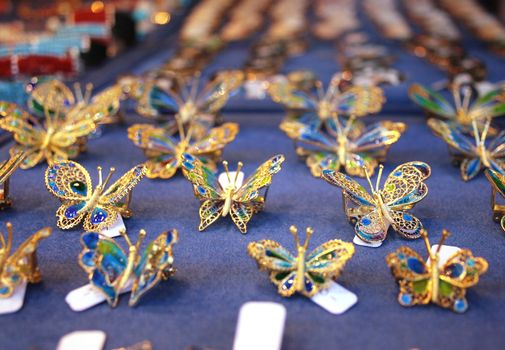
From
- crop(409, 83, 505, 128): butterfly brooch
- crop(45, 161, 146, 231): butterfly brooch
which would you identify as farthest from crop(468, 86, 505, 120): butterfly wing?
crop(45, 161, 146, 231): butterfly brooch

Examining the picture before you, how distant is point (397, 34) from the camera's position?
3893mm

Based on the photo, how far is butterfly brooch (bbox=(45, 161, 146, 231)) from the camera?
1616 millimetres

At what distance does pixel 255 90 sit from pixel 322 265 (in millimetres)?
1568

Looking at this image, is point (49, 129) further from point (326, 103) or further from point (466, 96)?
point (466, 96)

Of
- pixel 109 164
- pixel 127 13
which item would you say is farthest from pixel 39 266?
pixel 127 13

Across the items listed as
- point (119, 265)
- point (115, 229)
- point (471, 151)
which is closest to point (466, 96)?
point (471, 151)

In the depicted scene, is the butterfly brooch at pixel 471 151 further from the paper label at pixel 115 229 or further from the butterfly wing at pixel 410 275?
the paper label at pixel 115 229

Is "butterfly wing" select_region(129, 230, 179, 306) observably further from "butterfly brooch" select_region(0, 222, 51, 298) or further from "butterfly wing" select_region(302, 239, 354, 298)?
"butterfly wing" select_region(302, 239, 354, 298)

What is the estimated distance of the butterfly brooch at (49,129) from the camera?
204 centimetres

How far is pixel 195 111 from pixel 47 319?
120 centimetres

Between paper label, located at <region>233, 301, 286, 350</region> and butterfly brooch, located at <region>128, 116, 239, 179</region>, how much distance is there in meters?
0.82

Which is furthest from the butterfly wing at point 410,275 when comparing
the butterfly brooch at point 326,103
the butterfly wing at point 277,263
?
the butterfly brooch at point 326,103

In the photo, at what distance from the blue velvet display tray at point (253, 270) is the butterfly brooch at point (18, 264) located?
6 centimetres

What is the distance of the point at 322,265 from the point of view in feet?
4.36
